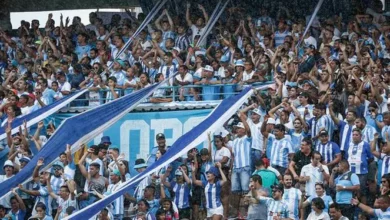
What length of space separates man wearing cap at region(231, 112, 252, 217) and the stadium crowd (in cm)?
1

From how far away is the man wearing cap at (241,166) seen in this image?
19.9 meters

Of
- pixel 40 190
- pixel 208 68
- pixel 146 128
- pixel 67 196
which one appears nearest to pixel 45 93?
pixel 146 128

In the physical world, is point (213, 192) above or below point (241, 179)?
below

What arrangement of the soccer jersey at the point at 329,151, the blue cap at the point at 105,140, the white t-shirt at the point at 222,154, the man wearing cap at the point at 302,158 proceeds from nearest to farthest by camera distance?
the man wearing cap at the point at 302,158 < the soccer jersey at the point at 329,151 < the white t-shirt at the point at 222,154 < the blue cap at the point at 105,140

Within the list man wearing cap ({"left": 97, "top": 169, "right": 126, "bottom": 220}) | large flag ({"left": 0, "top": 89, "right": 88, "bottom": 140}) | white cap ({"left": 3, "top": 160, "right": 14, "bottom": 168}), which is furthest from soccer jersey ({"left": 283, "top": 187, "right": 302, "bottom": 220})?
large flag ({"left": 0, "top": 89, "right": 88, "bottom": 140})

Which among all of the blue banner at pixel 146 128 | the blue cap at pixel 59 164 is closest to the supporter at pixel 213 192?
the blue cap at pixel 59 164

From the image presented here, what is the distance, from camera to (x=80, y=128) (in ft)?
70.9

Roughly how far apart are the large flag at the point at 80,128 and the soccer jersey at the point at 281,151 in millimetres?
3510

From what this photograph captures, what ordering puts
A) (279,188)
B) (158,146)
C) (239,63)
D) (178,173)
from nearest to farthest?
1. (279,188)
2. (178,173)
3. (158,146)
4. (239,63)

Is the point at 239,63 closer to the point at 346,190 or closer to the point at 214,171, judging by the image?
the point at 214,171

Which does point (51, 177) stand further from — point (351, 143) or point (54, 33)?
point (54, 33)

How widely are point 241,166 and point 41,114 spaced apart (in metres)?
4.30

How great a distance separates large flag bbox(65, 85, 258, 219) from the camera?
1898 cm

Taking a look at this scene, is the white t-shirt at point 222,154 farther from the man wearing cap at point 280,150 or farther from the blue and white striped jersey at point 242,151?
the man wearing cap at point 280,150
